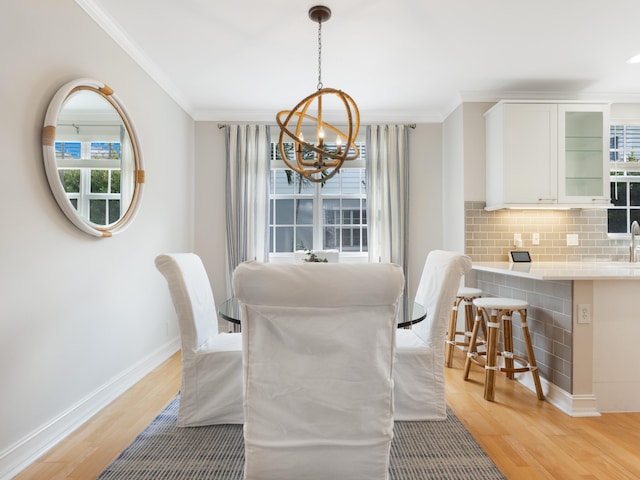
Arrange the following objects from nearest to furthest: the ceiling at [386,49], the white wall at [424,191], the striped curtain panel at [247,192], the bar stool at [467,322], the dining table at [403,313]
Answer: the dining table at [403,313] → the ceiling at [386,49] → the bar stool at [467,322] → the striped curtain panel at [247,192] → the white wall at [424,191]

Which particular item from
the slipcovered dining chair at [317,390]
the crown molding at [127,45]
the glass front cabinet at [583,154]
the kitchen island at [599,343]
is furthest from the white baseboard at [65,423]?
the glass front cabinet at [583,154]

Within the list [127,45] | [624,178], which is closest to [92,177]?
[127,45]

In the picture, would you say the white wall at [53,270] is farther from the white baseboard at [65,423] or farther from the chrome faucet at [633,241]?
the chrome faucet at [633,241]

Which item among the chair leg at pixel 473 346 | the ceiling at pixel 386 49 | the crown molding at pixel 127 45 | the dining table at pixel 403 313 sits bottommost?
the chair leg at pixel 473 346

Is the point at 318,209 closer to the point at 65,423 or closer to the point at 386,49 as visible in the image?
the point at 386,49

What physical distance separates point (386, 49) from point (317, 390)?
275cm

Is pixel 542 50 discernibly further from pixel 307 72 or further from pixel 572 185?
pixel 307 72

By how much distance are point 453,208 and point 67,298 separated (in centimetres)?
371

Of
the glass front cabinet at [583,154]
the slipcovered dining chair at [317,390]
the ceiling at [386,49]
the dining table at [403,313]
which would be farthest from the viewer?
the glass front cabinet at [583,154]

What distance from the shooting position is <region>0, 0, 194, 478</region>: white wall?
1.89 meters

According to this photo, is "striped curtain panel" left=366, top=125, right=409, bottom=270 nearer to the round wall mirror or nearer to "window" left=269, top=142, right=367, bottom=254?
"window" left=269, top=142, right=367, bottom=254

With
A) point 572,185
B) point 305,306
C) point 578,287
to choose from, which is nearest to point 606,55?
point 572,185

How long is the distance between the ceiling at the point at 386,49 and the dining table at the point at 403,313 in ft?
6.27

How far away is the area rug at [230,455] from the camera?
1842 millimetres
